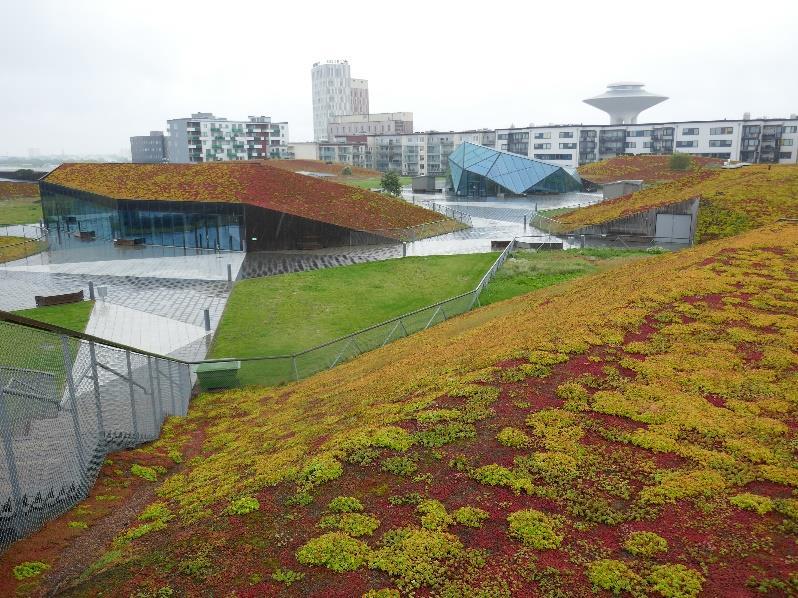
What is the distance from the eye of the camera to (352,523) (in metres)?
9.07

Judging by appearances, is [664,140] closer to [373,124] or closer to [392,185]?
[392,185]

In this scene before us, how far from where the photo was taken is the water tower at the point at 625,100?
448 ft

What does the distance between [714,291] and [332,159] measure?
402 feet

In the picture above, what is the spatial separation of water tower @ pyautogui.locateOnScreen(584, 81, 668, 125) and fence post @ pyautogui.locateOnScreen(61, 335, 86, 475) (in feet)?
461

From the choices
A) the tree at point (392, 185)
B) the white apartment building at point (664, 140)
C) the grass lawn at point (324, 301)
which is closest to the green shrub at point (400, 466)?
the grass lawn at point (324, 301)

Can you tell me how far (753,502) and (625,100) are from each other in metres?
143

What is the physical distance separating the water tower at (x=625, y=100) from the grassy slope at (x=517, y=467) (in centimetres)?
13263

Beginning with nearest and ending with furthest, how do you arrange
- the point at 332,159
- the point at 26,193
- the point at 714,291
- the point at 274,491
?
the point at 274,491 → the point at 714,291 → the point at 26,193 → the point at 332,159

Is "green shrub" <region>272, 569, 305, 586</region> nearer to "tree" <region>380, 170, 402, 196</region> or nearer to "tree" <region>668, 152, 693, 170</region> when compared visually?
"tree" <region>380, 170, 402, 196</region>

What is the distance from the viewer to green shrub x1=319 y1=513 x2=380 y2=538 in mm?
8888

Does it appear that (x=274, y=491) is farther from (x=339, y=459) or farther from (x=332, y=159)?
(x=332, y=159)

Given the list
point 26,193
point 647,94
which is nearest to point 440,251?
point 26,193

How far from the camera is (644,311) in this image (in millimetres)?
17062

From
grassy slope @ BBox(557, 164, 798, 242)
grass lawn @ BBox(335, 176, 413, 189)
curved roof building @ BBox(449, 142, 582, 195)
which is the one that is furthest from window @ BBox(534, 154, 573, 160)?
grassy slope @ BBox(557, 164, 798, 242)
